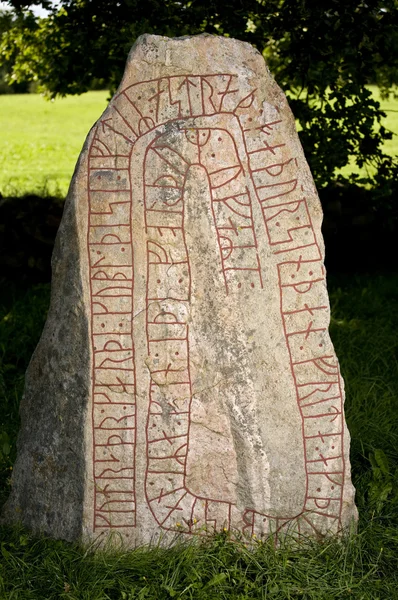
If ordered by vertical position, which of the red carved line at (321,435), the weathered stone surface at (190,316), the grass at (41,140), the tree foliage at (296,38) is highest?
the grass at (41,140)

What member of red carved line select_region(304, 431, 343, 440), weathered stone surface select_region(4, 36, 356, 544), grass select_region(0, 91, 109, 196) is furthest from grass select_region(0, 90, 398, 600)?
grass select_region(0, 91, 109, 196)

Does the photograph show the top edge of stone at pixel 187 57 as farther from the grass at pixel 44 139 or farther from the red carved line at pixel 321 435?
the grass at pixel 44 139

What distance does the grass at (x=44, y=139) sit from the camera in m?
9.74

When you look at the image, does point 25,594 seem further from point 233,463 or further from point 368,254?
point 368,254

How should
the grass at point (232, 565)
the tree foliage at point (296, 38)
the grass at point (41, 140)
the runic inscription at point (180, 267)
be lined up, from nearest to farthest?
the grass at point (232, 565) < the runic inscription at point (180, 267) < the tree foliage at point (296, 38) < the grass at point (41, 140)

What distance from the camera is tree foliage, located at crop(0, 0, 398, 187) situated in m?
5.52

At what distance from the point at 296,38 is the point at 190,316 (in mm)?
3252

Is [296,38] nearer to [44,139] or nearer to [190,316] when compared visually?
[190,316]

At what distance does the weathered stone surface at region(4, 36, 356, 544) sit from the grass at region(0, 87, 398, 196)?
3.38 m

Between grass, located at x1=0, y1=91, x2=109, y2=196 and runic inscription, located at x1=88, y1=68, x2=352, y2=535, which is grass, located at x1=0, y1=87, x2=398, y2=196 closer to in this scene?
grass, located at x1=0, y1=91, x2=109, y2=196

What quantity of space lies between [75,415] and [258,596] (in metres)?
0.92

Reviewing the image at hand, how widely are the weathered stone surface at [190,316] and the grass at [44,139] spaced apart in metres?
3.38

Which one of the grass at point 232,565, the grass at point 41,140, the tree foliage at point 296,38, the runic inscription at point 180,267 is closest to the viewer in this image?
the grass at point 232,565

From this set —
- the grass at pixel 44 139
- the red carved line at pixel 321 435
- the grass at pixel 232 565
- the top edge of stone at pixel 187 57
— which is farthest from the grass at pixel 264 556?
the grass at pixel 44 139
